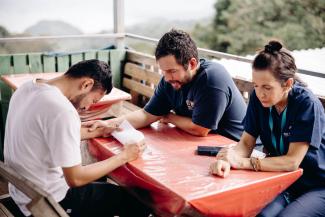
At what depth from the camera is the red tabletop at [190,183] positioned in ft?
5.67

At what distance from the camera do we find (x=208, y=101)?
2.50 m

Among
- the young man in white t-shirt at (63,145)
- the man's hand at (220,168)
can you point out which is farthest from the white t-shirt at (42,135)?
the man's hand at (220,168)

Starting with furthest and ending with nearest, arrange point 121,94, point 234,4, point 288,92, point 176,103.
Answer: point 234,4, point 121,94, point 176,103, point 288,92

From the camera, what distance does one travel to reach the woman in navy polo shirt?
6.68 ft

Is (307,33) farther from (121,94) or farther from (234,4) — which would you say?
(121,94)

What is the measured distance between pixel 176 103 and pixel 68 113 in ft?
3.73

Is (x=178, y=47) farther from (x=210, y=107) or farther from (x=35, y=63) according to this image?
(x=35, y=63)

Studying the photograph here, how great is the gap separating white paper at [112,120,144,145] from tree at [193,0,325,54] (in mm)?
16288

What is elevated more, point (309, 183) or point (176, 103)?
point (176, 103)

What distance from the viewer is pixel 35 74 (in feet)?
14.1

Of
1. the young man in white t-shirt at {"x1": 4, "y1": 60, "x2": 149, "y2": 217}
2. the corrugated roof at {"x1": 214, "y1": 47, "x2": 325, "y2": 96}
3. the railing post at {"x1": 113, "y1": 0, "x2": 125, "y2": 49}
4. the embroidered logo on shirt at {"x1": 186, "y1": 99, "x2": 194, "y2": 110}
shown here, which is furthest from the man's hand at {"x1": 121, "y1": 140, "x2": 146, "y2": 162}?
the railing post at {"x1": 113, "y1": 0, "x2": 125, "y2": 49}

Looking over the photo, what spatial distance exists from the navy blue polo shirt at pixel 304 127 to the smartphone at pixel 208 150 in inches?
11.9

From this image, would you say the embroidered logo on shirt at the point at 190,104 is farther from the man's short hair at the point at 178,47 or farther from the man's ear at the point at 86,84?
the man's ear at the point at 86,84

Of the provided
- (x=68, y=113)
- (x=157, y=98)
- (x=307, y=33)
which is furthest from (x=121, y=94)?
(x=307, y=33)
